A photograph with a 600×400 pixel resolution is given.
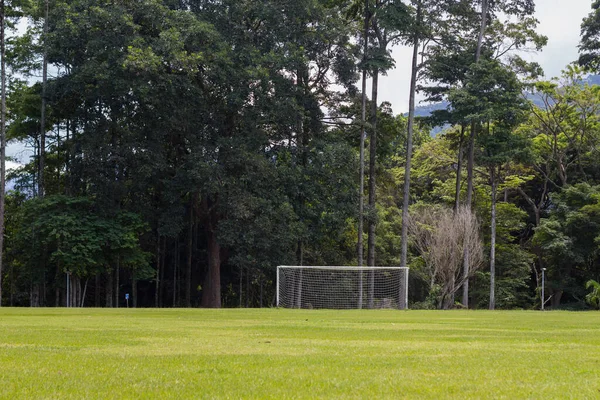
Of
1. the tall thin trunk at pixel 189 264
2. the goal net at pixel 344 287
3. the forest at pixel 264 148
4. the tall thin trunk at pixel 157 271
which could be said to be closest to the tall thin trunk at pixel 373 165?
the forest at pixel 264 148

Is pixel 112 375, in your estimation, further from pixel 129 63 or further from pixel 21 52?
pixel 21 52

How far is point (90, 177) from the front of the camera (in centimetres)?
3481

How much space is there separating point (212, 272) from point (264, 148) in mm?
6271

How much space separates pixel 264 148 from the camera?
122 feet

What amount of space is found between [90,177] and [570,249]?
2609 cm

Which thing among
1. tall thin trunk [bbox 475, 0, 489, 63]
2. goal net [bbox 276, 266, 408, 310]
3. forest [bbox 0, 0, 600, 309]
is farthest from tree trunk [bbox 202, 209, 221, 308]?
tall thin trunk [bbox 475, 0, 489, 63]

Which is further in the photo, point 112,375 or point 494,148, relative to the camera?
point 494,148

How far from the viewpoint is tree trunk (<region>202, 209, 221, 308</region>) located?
36531mm

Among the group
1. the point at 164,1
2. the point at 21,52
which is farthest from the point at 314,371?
the point at 21,52

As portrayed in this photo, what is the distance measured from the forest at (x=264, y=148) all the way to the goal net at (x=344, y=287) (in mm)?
1906

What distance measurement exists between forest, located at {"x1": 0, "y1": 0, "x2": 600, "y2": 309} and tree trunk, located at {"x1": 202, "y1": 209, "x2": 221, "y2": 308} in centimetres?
10

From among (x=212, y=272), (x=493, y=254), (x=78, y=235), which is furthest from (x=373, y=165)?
(x=78, y=235)

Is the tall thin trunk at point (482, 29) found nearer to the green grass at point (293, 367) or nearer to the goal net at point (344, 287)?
the goal net at point (344, 287)

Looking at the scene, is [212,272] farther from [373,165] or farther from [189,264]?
[373,165]
